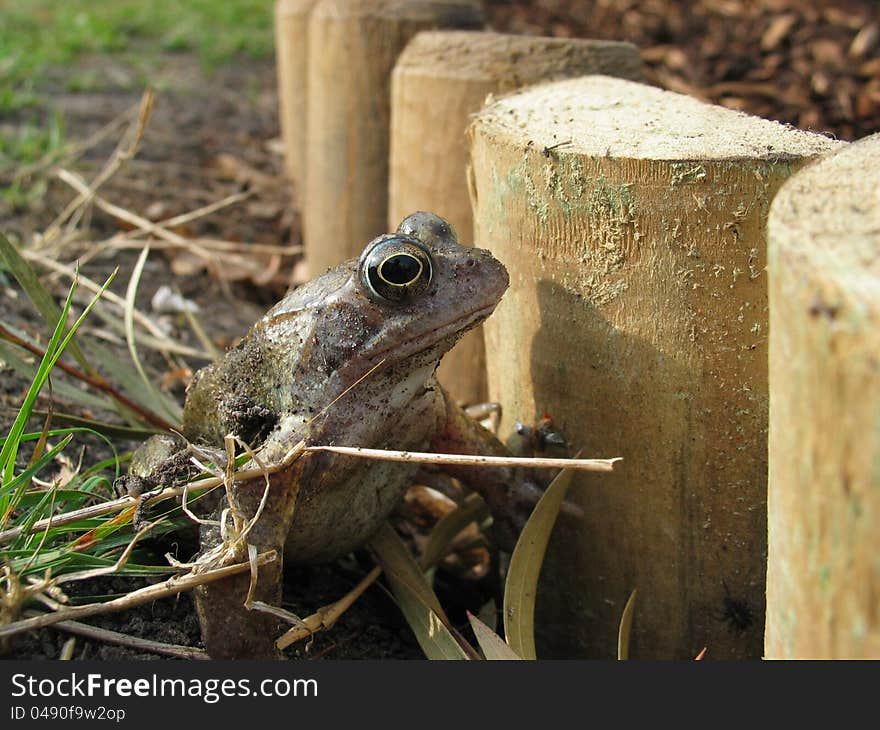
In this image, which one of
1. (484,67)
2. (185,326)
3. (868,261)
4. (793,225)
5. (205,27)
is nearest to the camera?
(868,261)

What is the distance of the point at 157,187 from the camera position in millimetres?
5266

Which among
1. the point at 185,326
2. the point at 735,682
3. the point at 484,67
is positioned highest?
the point at 484,67

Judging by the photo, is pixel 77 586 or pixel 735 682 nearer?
pixel 735 682

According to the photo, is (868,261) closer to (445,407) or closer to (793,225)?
(793,225)

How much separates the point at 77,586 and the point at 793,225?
1.78m

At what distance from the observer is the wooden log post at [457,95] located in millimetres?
3197

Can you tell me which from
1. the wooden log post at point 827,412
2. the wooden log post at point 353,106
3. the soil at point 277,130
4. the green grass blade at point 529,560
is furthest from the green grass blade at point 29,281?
the wooden log post at point 827,412

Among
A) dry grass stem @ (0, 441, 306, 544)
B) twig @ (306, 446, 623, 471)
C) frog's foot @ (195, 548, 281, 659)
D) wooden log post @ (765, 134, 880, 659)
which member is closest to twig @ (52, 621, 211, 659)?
frog's foot @ (195, 548, 281, 659)

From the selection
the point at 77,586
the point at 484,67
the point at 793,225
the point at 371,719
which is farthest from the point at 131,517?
the point at 484,67

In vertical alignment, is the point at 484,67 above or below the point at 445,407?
above

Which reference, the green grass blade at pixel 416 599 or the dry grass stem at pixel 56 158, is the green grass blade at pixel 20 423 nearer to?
the green grass blade at pixel 416 599

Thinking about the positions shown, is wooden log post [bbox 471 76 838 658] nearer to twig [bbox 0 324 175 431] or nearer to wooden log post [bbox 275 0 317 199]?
twig [bbox 0 324 175 431]

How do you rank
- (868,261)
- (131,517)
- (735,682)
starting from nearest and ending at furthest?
1. (868,261)
2. (735,682)
3. (131,517)

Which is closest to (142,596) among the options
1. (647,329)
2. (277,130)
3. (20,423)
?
(20,423)
